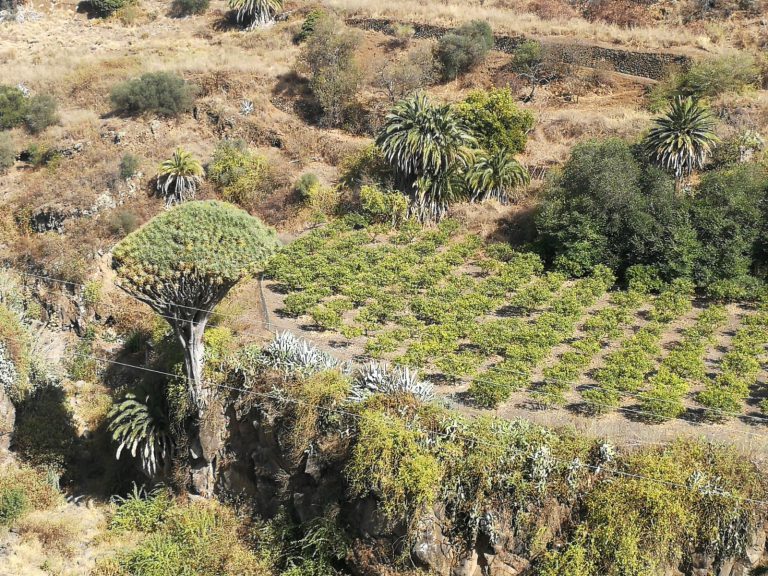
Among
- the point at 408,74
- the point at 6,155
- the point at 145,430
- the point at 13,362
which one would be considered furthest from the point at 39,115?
the point at 145,430

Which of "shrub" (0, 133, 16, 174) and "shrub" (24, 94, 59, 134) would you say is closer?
"shrub" (0, 133, 16, 174)

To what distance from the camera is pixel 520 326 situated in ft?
78.7

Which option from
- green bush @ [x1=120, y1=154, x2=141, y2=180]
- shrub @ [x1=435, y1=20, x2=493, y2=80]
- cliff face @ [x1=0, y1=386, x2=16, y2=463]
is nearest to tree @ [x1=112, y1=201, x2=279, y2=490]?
cliff face @ [x1=0, y1=386, x2=16, y2=463]

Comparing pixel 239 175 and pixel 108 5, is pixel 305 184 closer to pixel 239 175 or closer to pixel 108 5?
pixel 239 175

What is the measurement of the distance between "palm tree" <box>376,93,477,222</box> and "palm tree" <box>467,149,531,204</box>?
0.69 meters

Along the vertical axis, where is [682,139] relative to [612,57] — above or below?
below

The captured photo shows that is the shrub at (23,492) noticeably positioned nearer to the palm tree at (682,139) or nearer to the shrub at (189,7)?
the palm tree at (682,139)

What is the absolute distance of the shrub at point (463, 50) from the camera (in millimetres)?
44031

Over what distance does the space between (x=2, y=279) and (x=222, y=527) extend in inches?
665

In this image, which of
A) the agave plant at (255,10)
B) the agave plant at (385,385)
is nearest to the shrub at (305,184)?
the agave plant at (385,385)

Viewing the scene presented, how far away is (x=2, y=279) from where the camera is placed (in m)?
30.3

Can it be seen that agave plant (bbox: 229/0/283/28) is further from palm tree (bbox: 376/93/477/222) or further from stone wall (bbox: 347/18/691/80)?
palm tree (bbox: 376/93/477/222)

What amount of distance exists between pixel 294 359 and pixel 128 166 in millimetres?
21426

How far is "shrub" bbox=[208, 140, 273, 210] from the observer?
3609 cm
